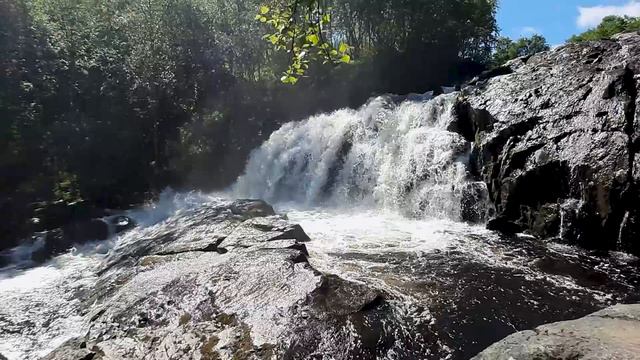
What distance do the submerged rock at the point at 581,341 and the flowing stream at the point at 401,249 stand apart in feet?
8.24

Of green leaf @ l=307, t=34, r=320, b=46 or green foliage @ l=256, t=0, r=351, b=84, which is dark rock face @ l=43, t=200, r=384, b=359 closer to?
green foliage @ l=256, t=0, r=351, b=84

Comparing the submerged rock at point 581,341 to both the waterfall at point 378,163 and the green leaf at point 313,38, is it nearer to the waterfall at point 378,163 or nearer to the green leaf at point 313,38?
the green leaf at point 313,38

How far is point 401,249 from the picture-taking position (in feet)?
38.3

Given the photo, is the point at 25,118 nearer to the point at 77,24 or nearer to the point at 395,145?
the point at 77,24

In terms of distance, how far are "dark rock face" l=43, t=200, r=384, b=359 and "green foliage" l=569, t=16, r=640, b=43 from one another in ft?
68.7

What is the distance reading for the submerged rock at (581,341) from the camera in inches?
157

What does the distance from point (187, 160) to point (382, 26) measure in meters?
17.3

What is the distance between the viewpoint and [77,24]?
91.4 ft

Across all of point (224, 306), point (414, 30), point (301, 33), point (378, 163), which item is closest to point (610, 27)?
point (414, 30)

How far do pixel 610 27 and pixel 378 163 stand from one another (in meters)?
15.5

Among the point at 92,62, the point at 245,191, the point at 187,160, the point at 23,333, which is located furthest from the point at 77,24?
the point at 23,333

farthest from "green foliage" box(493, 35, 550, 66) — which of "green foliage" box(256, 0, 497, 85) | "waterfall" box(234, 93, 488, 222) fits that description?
"waterfall" box(234, 93, 488, 222)

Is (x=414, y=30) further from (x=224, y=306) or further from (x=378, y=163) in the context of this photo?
(x=224, y=306)

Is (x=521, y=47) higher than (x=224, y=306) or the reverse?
higher
